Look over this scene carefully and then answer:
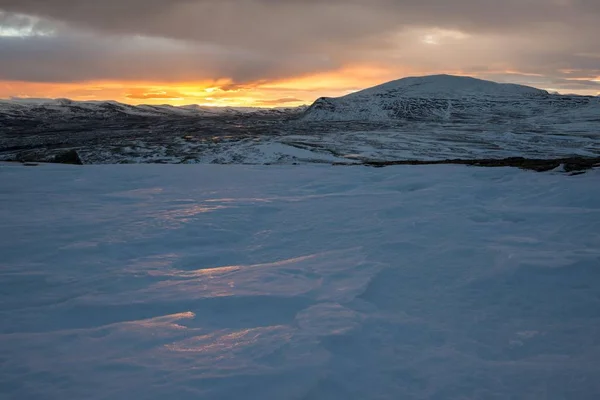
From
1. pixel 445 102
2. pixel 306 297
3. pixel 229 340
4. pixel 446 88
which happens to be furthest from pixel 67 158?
pixel 446 88

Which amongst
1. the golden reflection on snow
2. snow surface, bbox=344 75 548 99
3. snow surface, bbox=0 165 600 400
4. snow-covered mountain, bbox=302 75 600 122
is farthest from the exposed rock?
snow surface, bbox=344 75 548 99

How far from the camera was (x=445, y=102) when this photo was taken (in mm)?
113750

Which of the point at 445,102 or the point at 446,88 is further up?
the point at 446,88

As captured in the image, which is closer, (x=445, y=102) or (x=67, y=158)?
(x=67, y=158)

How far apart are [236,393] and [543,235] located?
5.13 meters

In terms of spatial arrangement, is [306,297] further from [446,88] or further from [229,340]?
[446,88]

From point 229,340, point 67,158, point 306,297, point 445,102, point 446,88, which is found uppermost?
point 446,88

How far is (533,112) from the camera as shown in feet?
330

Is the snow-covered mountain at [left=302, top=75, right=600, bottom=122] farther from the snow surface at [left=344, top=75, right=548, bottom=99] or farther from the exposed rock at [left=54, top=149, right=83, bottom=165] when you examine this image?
the exposed rock at [left=54, top=149, right=83, bottom=165]

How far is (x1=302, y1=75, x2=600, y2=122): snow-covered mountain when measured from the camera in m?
98.9

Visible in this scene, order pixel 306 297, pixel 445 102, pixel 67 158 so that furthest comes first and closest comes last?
pixel 445 102
pixel 67 158
pixel 306 297

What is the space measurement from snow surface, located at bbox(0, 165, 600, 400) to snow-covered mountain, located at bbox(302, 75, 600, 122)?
87.1 m

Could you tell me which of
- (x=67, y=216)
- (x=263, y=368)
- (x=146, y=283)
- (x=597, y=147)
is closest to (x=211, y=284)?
(x=146, y=283)

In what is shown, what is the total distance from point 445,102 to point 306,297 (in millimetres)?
117775
